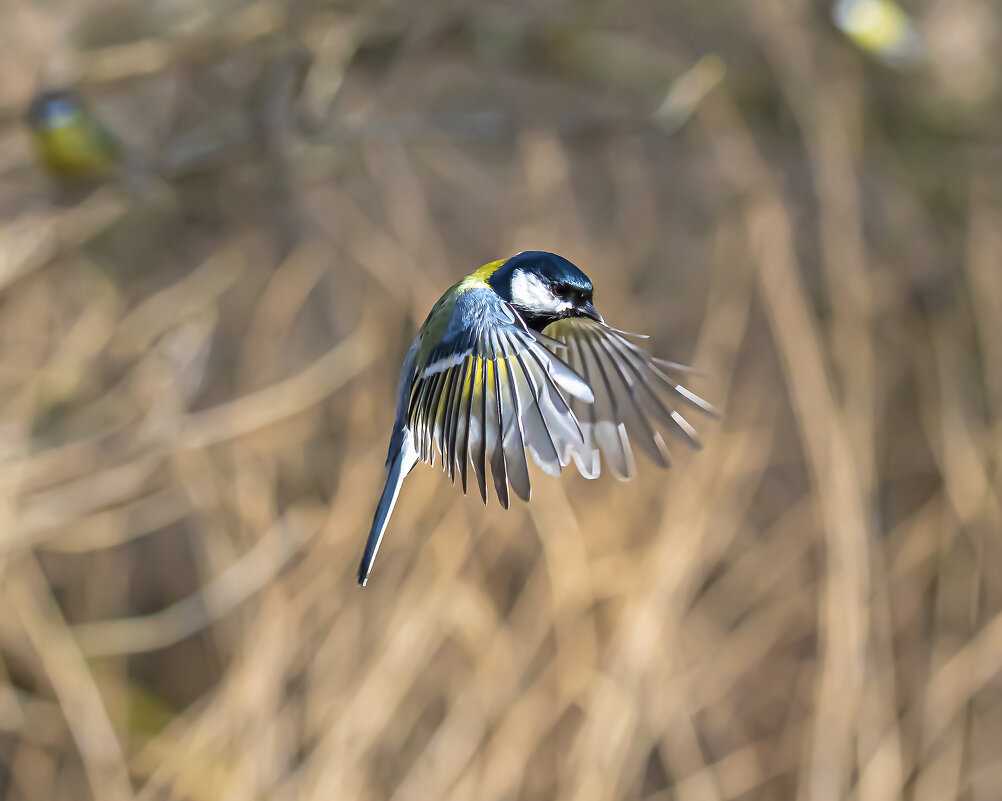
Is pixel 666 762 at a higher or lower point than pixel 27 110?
lower

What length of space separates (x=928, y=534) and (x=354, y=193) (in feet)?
5.19

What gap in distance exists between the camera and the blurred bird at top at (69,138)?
1.66 m

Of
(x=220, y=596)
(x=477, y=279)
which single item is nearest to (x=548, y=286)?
(x=477, y=279)

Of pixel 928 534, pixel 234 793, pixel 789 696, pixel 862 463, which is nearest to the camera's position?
pixel 234 793

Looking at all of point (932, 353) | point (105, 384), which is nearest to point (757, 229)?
point (932, 353)

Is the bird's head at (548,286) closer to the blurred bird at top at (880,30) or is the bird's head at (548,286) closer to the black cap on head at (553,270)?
the black cap on head at (553,270)

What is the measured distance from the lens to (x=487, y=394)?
575mm

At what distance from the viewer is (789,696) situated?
2328mm

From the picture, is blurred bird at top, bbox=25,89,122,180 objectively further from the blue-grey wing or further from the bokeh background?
the blue-grey wing

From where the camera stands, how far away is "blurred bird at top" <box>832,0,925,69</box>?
1977mm

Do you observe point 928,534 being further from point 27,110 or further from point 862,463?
point 27,110

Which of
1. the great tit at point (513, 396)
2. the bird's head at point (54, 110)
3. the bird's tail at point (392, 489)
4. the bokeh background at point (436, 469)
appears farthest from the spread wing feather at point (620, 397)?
the bird's head at point (54, 110)

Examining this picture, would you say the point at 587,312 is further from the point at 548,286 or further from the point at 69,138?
the point at 69,138

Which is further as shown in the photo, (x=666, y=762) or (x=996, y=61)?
(x=996, y=61)
